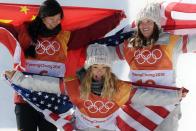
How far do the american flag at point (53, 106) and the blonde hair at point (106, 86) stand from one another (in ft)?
1.44

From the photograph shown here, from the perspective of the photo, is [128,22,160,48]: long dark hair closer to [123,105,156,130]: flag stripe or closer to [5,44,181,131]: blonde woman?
[5,44,181,131]: blonde woman

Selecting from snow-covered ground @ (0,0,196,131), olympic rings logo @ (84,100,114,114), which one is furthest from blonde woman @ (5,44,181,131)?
snow-covered ground @ (0,0,196,131)

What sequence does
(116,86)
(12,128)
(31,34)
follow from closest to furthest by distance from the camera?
(116,86)
(31,34)
(12,128)

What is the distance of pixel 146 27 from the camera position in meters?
4.37

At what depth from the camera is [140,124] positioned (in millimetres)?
4609

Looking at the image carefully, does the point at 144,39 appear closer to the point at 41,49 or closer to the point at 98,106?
the point at 98,106

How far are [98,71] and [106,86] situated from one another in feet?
0.45

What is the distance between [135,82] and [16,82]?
3.08 ft

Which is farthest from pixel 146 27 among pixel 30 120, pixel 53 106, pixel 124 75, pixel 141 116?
pixel 124 75

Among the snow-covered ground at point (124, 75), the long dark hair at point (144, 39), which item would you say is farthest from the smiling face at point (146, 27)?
the snow-covered ground at point (124, 75)

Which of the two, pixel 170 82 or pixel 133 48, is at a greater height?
pixel 133 48

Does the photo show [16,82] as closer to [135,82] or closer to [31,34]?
[31,34]

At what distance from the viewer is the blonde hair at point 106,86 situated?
13.8ft

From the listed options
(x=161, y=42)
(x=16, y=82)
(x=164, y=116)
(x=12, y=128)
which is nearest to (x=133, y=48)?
(x=161, y=42)
